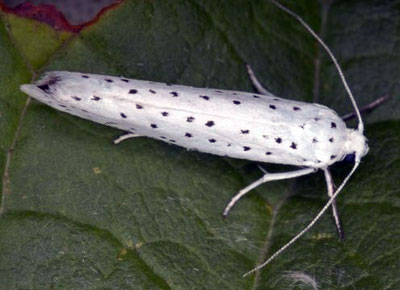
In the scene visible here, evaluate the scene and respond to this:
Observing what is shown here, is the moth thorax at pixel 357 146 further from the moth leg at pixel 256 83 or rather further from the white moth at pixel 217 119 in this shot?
the moth leg at pixel 256 83

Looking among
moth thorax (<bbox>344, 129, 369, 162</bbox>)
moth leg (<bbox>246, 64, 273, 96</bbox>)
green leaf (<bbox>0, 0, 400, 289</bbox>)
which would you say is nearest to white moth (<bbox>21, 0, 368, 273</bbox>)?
moth thorax (<bbox>344, 129, 369, 162</bbox>)

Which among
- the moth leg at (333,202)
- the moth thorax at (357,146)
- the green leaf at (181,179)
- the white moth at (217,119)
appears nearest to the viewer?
the green leaf at (181,179)

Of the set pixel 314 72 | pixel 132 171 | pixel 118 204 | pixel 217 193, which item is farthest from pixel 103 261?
pixel 314 72

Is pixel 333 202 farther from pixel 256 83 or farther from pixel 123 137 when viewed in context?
pixel 123 137

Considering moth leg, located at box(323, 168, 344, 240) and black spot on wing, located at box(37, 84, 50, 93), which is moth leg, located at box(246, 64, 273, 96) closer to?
moth leg, located at box(323, 168, 344, 240)

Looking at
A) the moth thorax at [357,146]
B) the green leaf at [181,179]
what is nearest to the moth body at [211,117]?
the moth thorax at [357,146]

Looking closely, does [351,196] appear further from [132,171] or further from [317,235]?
[132,171]
